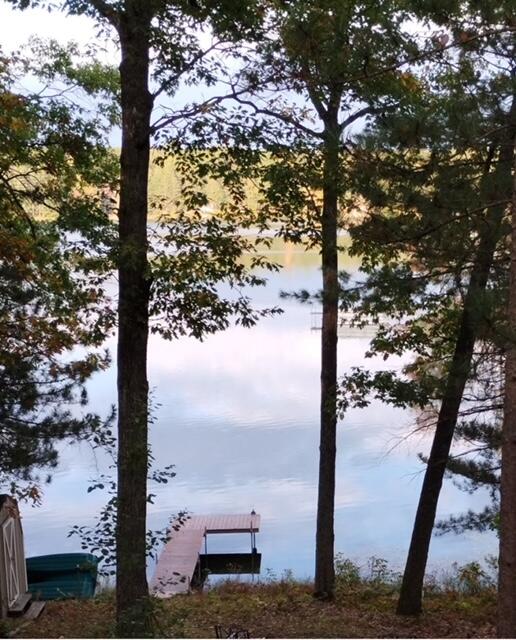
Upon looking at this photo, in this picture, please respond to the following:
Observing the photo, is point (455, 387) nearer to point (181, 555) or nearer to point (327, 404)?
point (327, 404)

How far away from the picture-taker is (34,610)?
7.54 meters

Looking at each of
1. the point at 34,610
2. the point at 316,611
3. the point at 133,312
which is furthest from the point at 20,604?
the point at 133,312

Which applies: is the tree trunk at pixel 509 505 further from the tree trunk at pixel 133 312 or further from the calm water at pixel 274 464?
the calm water at pixel 274 464

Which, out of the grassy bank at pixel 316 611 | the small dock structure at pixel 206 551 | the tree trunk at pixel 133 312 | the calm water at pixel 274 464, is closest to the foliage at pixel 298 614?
the grassy bank at pixel 316 611

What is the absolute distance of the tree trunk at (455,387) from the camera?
16.6ft

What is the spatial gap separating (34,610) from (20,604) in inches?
6.1

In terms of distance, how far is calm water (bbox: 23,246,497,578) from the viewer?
36.8ft

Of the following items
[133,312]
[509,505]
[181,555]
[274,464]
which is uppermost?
[133,312]

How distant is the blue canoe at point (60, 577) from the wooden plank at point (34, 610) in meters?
0.58

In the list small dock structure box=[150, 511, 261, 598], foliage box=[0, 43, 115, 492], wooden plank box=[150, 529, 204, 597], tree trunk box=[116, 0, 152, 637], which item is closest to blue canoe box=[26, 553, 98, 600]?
wooden plank box=[150, 529, 204, 597]

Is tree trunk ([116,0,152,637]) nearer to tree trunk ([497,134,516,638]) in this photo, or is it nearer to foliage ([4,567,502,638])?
foliage ([4,567,502,638])

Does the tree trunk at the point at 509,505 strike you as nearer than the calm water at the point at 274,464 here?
Yes

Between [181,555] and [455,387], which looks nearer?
[455,387]

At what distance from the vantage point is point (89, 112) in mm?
6508
